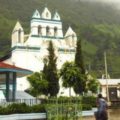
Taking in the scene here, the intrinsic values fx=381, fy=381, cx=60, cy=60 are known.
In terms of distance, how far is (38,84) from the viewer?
113ft

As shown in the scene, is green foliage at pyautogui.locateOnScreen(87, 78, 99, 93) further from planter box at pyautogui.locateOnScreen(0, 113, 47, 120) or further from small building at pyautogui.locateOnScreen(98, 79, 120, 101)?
planter box at pyautogui.locateOnScreen(0, 113, 47, 120)

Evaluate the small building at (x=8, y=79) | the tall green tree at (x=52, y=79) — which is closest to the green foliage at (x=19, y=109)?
the small building at (x=8, y=79)

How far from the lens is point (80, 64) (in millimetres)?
36594

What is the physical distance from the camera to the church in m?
45.8

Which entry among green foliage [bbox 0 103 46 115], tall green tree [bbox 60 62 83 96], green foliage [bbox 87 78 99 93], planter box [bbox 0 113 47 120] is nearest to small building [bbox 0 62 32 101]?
green foliage [bbox 0 103 46 115]

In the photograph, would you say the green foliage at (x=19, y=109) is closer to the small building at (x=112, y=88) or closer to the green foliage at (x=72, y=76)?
the green foliage at (x=72, y=76)

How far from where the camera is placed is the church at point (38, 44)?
4578 centimetres

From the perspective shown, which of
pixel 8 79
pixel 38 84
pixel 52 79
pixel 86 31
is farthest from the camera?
pixel 86 31

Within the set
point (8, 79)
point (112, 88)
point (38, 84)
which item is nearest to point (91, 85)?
point (38, 84)

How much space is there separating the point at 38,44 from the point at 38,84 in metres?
12.9

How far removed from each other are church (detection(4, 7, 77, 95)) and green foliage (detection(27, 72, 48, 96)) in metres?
8.84

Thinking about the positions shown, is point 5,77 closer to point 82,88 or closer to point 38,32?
point 82,88

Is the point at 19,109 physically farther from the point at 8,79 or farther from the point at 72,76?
the point at 72,76

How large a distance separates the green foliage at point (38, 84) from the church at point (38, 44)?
8841 mm
